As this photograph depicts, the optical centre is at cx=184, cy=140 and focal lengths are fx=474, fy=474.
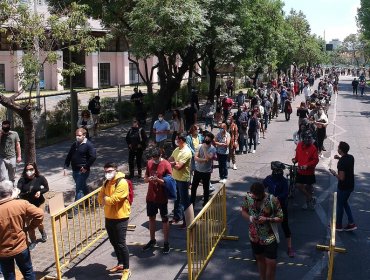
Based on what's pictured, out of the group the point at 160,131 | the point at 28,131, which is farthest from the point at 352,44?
the point at 28,131

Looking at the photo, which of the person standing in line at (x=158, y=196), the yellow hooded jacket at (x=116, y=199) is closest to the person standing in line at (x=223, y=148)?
the person standing in line at (x=158, y=196)

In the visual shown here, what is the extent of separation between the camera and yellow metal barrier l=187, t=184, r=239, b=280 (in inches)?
254

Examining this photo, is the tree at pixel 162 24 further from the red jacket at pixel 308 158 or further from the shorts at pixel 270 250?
the shorts at pixel 270 250

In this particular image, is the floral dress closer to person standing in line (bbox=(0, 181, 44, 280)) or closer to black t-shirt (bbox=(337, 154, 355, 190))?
person standing in line (bbox=(0, 181, 44, 280))

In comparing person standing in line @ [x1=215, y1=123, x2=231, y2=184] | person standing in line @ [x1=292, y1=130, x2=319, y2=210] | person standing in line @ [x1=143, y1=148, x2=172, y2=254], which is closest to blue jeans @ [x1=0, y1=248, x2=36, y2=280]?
person standing in line @ [x1=143, y1=148, x2=172, y2=254]

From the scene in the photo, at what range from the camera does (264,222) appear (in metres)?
5.89

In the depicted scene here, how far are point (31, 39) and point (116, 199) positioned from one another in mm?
5967

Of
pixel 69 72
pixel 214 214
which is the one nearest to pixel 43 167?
pixel 69 72

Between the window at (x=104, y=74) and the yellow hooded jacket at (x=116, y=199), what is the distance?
1692 inches

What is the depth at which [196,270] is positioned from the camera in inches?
269

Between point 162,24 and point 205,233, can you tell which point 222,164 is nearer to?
point 162,24

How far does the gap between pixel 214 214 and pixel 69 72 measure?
5.65 metres

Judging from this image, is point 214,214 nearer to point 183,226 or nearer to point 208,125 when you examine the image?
point 183,226

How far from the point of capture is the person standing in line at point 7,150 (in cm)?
1025
